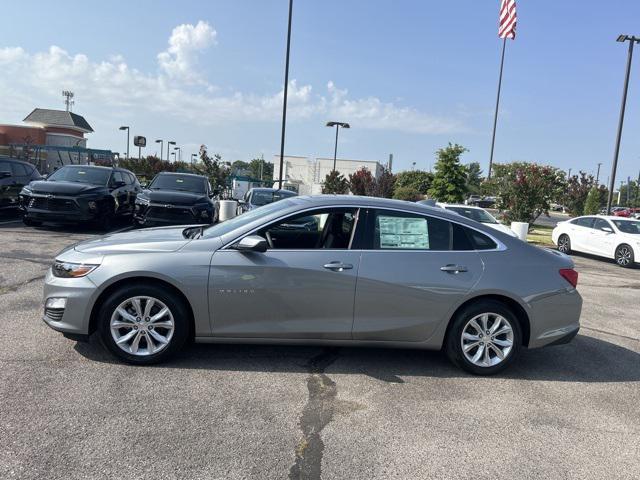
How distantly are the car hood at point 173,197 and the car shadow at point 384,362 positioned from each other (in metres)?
7.68

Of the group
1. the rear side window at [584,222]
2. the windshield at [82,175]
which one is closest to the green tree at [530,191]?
the rear side window at [584,222]

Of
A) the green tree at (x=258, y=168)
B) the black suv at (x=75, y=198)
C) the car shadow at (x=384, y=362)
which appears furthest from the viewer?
the green tree at (x=258, y=168)

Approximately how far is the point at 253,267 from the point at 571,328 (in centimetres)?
305

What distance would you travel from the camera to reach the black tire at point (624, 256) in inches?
576

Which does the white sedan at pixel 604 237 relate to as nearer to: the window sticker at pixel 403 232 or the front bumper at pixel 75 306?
the window sticker at pixel 403 232

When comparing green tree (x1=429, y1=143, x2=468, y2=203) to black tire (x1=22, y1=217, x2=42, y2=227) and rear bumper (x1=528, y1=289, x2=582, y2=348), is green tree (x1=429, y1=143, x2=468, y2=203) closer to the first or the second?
black tire (x1=22, y1=217, x2=42, y2=227)

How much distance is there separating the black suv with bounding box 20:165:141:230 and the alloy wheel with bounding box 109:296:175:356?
8462mm

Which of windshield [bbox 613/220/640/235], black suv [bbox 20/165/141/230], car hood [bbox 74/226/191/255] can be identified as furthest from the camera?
windshield [bbox 613/220/640/235]

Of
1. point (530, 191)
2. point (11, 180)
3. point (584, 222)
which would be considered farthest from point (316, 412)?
point (530, 191)

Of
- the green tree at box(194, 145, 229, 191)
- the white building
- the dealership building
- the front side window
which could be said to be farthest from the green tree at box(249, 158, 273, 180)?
the front side window

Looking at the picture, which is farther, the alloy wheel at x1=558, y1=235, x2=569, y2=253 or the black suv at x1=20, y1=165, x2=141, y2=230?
the alloy wheel at x1=558, y1=235, x2=569, y2=253

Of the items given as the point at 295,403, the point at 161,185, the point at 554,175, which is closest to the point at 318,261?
the point at 295,403

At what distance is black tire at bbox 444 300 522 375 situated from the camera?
4.61 metres

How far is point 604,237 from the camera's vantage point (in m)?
15.5
